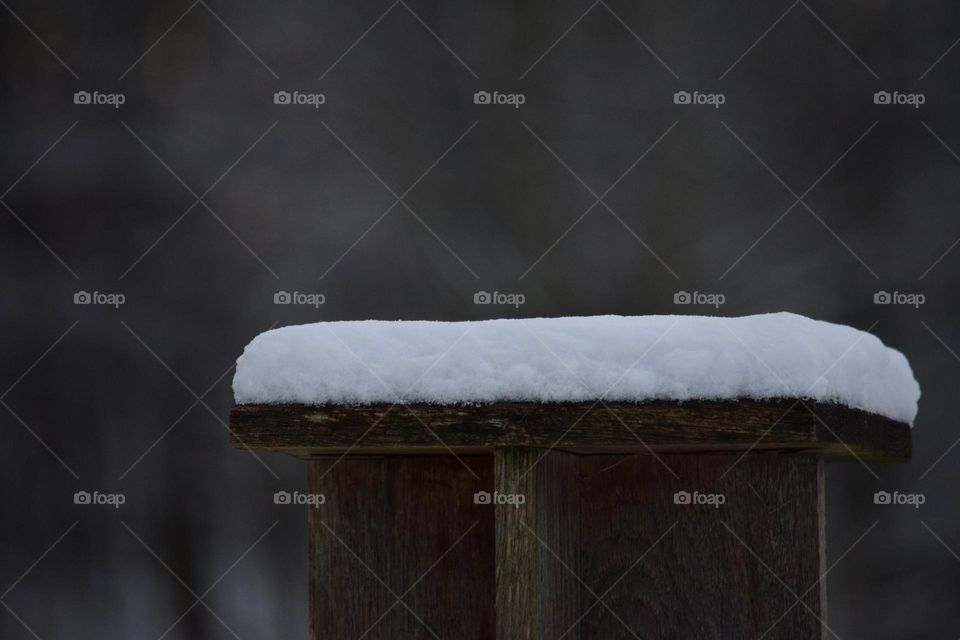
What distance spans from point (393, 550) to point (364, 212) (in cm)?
422

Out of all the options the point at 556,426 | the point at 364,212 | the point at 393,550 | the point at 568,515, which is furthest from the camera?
the point at 364,212

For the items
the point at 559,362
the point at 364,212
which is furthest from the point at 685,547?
the point at 364,212

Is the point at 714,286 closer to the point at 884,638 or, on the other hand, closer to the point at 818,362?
the point at 884,638

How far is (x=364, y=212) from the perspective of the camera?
20.0 ft

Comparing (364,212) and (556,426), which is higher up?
(364,212)

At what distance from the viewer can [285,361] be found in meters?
1.76

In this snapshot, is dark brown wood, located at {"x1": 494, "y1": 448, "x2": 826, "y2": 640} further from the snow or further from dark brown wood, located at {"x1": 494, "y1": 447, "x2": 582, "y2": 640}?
the snow

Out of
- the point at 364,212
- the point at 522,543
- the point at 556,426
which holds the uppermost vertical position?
the point at 364,212

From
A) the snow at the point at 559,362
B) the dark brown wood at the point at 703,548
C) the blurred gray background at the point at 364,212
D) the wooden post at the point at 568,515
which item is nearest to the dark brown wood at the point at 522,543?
the wooden post at the point at 568,515

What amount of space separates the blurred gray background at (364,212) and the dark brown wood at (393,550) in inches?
146

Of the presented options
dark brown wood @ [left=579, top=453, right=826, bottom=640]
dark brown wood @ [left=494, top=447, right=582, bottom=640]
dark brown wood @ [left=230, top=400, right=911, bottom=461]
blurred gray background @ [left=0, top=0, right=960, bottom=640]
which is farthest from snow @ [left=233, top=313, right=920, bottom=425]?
blurred gray background @ [left=0, top=0, right=960, bottom=640]

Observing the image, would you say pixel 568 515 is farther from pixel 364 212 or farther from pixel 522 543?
pixel 364 212

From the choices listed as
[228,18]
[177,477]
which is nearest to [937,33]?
[228,18]

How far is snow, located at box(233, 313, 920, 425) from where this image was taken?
1.65 m
